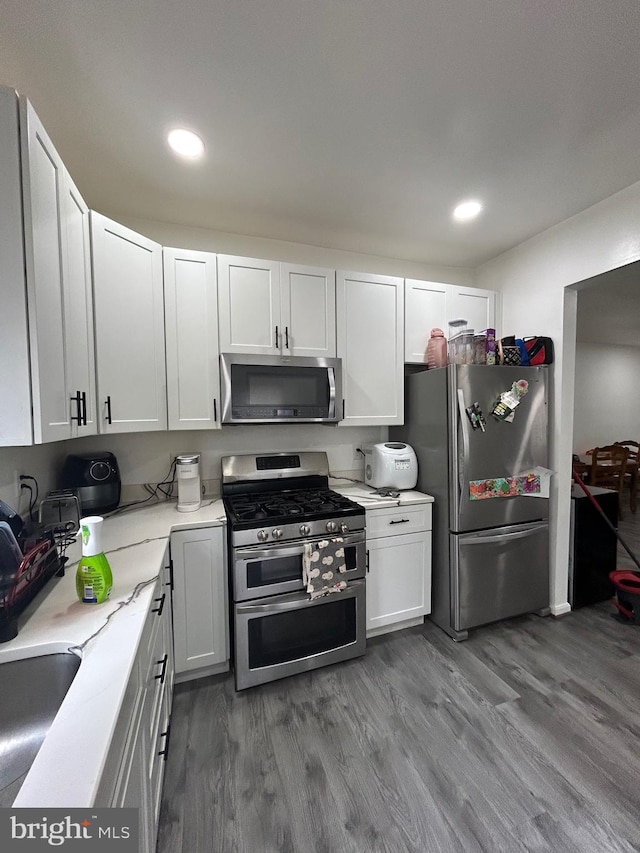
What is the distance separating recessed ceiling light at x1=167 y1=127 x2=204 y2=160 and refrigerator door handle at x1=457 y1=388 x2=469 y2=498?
1848 mm

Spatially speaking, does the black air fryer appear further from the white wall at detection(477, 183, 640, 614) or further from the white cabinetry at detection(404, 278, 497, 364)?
the white wall at detection(477, 183, 640, 614)

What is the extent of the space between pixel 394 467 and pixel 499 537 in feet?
2.61

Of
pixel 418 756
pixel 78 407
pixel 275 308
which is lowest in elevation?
pixel 418 756

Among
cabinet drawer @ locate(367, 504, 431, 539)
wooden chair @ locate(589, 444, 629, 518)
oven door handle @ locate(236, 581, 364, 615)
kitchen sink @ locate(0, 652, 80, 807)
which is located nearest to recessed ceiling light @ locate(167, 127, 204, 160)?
kitchen sink @ locate(0, 652, 80, 807)

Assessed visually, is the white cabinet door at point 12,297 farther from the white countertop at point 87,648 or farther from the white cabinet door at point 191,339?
the white cabinet door at point 191,339

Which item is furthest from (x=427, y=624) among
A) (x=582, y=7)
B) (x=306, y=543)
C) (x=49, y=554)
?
(x=582, y=7)

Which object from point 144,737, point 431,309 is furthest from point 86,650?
point 431,309

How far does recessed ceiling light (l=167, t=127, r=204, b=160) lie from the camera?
1482 millimetres

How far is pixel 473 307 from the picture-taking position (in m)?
2.67

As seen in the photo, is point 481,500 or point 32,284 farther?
point 481,500

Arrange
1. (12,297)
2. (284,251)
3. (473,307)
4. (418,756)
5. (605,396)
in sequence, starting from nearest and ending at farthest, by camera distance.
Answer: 1. (12,297)
2. (418,756)
3. (284,251)
4. (473,307)
5. (605,396)

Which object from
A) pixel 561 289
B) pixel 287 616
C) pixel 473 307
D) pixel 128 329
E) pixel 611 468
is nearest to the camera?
pixel 128 329

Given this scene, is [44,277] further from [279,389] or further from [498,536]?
[498,536]

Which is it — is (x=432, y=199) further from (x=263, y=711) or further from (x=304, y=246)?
(x=263, y=711)
